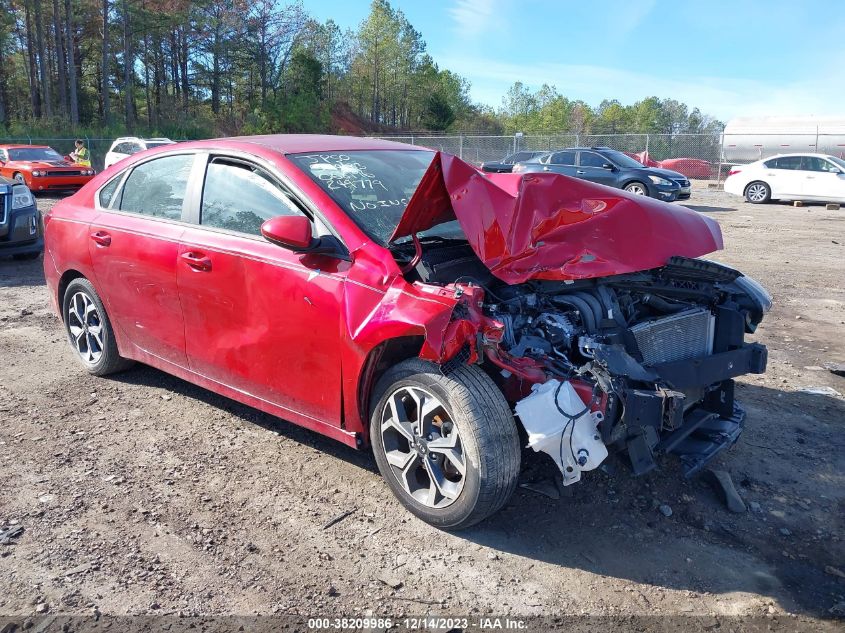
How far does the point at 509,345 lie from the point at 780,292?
20.8 ft

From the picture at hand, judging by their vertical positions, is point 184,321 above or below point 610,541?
above

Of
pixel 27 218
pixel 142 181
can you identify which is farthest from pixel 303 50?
pixel 142 181

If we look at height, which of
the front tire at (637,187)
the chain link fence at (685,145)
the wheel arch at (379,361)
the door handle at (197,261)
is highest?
the chain link fence at (685,145)

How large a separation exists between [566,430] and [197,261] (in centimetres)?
233

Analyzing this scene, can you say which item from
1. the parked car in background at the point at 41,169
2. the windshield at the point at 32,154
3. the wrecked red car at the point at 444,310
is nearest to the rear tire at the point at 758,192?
the wrecked red car at the point at 444,310

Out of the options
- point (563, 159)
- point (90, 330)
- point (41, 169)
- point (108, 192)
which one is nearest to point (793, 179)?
point (563, 159)

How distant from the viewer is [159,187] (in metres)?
4.55

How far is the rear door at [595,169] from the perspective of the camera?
61.5ft

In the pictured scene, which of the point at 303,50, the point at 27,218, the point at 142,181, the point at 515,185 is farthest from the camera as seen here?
the point at 303,50

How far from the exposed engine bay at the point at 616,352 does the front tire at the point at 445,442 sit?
4.7 inches

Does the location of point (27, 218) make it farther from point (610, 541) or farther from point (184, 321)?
point (610, 541)

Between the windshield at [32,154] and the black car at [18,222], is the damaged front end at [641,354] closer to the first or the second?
the black car at [18,222]

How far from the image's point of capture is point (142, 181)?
15.5 ft

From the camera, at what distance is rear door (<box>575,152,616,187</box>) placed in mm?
18734
